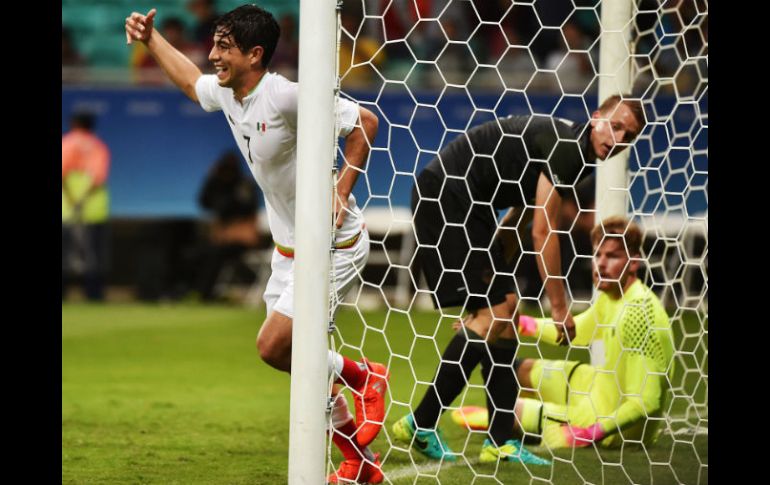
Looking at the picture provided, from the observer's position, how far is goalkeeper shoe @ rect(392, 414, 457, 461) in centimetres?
432

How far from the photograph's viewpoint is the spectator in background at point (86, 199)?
10797 millimetres


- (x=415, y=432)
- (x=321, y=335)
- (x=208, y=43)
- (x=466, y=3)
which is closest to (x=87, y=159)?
(x=208, y=43)

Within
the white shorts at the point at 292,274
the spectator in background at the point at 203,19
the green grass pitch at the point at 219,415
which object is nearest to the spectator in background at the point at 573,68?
the green grass pitch at the point at 219,415

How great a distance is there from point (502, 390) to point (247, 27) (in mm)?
1760

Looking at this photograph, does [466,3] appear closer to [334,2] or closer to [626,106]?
[626,106]

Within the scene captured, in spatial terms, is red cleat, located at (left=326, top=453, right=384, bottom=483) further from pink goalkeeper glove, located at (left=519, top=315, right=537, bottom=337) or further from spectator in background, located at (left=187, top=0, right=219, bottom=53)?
spectator in background, located at (left=187, top=0, right=219, bottom=53)

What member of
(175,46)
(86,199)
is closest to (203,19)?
(175,46)

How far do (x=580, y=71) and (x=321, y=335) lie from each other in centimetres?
Result: 713

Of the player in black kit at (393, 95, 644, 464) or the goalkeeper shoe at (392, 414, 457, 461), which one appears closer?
the player in black kit at (393, 95, 644, 464)

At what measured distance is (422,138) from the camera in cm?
1041

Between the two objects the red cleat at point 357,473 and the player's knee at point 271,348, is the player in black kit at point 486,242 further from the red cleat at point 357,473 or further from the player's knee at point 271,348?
the player's knee at point 271,348

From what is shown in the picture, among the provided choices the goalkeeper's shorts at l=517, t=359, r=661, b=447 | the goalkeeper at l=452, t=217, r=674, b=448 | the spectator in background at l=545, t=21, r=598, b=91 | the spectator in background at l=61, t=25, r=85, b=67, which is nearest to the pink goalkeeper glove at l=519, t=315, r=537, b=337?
the goalkeeper at l=452, t=217, r=674, b=448

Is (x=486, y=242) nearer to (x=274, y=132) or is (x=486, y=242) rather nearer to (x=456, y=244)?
(x=456, y=244)

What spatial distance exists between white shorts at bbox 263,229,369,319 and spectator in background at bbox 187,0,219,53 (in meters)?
7.94
